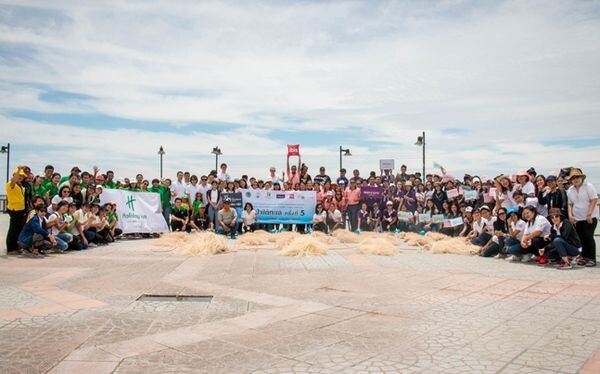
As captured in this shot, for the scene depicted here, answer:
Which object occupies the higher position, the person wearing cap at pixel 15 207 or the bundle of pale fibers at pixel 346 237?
the person wearing cap at pixel 15 207

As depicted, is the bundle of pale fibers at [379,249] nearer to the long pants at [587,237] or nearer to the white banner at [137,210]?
the long pants at [587,237]

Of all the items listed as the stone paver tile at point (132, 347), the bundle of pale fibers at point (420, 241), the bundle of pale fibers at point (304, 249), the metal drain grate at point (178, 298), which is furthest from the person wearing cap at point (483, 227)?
the stone paver tile at point (132, 347)

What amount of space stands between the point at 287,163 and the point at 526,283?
12.7 meters

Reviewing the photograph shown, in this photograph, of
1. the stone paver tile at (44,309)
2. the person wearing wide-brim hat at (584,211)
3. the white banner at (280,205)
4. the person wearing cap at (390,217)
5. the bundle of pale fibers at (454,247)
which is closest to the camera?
the stone paver tile at (44,309)

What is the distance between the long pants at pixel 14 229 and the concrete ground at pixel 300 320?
1.84 m

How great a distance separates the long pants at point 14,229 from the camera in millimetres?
10222

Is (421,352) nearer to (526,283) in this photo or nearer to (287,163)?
(526,283)

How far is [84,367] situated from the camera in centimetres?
358

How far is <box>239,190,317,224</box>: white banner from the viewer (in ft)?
54.2

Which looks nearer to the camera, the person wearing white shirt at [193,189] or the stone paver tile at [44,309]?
the stone paver tile at [44,309]

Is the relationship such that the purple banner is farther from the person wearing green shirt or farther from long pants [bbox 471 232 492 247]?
the person wearing green shirt

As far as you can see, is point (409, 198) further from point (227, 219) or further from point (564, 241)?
point (564, 241)

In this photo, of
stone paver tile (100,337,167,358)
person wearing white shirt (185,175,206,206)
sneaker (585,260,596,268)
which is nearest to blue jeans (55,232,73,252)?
person wearing white shirt (185,175,206,206)

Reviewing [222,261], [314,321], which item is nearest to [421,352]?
[314,321]
